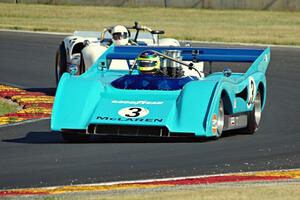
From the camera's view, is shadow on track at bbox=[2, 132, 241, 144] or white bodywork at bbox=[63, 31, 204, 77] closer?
shadow on track at bbox=[2, 132, 241, 144]

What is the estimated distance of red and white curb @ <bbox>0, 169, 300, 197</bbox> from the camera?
9.08 m

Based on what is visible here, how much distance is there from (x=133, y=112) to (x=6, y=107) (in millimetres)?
4763

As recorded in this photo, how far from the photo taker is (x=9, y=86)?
19.6m

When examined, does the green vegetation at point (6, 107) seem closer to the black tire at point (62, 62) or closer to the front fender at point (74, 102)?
the black tire at point (62, 62)

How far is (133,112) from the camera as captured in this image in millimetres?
12062

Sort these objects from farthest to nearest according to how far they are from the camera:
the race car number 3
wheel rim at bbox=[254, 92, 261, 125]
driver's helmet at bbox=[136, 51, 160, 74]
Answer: wheel rim at bbox=[254, 92, 261, 125], driver's helmet at bbox=[136, 51, 160, 74], the race car number 3

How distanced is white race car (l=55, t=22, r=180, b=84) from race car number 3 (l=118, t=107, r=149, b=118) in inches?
177

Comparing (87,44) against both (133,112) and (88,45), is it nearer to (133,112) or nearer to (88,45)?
(88,45)

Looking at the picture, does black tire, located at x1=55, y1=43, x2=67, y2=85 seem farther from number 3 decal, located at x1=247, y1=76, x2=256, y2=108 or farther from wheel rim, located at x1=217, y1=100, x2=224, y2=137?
wheel rim, located at x1=217, y1=100, x2=224, y2=137

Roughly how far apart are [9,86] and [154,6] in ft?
76.6

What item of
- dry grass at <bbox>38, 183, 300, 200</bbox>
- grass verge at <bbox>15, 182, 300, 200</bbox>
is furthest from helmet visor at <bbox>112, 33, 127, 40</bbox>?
dry grass at <bbox>38, 183, 300, 200</bbox>

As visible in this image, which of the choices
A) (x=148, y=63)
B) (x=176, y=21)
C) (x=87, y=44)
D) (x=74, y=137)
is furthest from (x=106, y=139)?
(x=176, y=21)

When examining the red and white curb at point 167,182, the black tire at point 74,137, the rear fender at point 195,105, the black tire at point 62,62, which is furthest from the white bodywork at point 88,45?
the red and white curb at point 167,182

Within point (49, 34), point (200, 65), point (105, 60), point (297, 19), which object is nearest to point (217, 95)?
point (105, 60)
